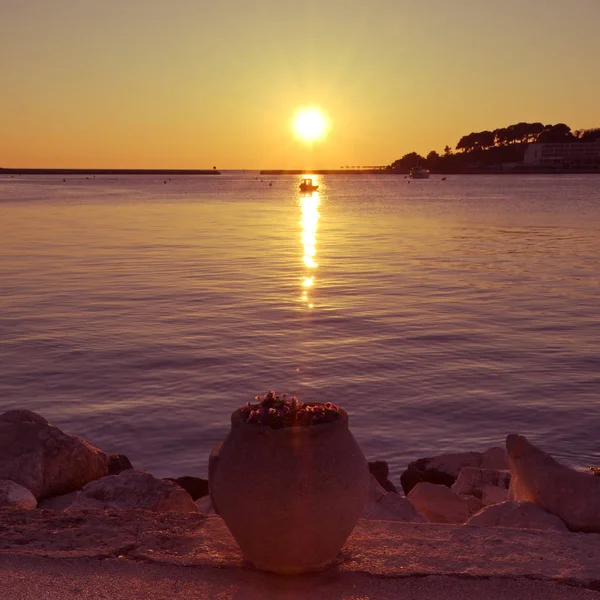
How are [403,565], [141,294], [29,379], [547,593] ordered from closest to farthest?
[547,593]
[403,565]
[29,379]
[141,294]

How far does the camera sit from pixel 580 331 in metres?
18.8

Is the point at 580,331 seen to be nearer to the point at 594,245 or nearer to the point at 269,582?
the point at 269,582

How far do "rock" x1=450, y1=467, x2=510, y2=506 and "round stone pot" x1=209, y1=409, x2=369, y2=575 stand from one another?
3.66 metres

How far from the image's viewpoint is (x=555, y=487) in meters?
7.10

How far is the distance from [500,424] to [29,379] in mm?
8058

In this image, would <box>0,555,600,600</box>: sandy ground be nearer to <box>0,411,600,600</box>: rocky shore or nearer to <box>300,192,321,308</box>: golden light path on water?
<box>0,411,600,600</box>: rocky shore

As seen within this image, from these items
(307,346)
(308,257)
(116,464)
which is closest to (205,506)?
(116,464)

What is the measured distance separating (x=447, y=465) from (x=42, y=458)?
4648mm

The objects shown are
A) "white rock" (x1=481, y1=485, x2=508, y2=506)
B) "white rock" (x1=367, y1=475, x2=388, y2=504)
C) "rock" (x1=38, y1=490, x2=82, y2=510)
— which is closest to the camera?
"white rock" (x1=367, y1=475, x2=388, y2=504)

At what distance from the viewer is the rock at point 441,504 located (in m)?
8.19

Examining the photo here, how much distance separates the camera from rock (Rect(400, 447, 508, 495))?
9758 mm

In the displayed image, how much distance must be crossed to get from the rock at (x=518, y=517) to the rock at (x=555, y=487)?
0.41ft

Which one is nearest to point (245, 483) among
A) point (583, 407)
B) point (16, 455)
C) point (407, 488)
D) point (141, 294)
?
point (16, 455)

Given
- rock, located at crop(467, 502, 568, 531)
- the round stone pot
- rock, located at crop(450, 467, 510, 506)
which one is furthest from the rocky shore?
the round stone pot
